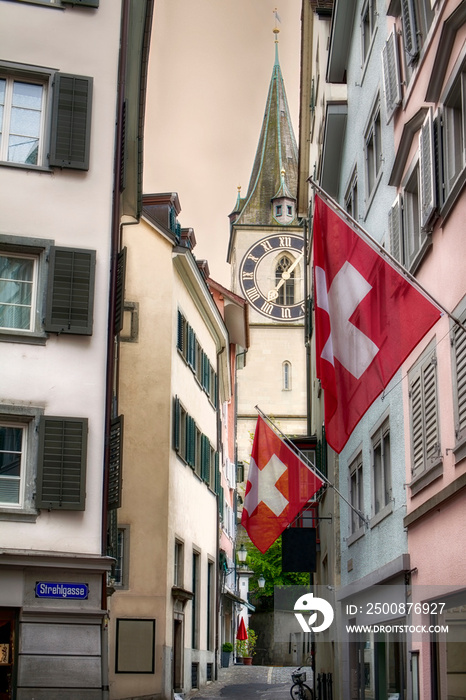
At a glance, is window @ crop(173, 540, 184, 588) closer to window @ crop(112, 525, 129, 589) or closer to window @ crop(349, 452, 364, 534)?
window @ crop(112, 525, 129, 589)

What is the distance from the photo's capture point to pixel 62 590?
50.8ft

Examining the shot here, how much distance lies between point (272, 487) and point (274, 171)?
81272 mm

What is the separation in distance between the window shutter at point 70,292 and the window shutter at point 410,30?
6372 mm

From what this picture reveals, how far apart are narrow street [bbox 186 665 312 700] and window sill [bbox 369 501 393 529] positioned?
10.7 m

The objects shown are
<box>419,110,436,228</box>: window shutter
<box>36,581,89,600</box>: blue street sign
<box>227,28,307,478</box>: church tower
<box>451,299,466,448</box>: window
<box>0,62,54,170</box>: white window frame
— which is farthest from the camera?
<box>227,28,307,478</box>: church tower

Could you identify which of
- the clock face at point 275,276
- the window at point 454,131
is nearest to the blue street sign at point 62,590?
the window at point 454,131

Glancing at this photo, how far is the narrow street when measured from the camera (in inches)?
1017

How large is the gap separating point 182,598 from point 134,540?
2372 millimetres

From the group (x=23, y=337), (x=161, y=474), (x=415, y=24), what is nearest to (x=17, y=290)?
(x=23, y=337)

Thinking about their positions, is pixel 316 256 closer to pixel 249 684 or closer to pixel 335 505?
pixel 335 505

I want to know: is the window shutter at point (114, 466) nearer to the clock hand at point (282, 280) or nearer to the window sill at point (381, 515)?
the window sill at point (381, 515)

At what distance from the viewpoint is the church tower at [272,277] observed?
271ft

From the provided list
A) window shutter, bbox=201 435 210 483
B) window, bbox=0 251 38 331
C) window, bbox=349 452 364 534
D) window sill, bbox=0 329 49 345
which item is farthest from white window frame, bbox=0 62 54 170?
window shutter, bbox=201 435 210 483

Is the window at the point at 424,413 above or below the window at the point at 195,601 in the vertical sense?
above
